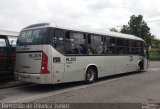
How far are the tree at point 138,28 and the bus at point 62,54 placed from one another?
5677 centimetres

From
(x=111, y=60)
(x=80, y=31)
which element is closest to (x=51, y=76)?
(x=80, y=31)

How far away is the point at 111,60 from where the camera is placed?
47.9ft

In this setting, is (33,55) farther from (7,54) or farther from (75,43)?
(7,54)

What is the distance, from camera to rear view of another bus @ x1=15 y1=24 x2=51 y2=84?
10.4 metres

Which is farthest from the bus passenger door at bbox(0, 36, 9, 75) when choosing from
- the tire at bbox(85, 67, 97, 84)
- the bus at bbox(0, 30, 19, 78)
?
the tire at bbox(85, 67, 97, 84)

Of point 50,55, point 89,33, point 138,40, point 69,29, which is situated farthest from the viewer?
point 138,40

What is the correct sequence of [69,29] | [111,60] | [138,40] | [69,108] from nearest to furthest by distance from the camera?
[69,108] < [69,29] < [111,60] < [138,40]

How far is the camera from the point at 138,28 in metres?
69.6

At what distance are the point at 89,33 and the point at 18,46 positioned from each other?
11.4 ft

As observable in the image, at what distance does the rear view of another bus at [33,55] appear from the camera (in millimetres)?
10367

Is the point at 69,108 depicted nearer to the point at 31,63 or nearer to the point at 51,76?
the point at 51,76

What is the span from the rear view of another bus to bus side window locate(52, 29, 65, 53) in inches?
16.1

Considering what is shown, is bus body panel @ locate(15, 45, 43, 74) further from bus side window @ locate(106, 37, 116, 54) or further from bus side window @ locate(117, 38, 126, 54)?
bus side window @ locate(117, 38, 126, 54)

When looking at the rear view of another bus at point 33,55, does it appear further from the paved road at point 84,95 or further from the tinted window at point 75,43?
the tinted window at point 75,43
